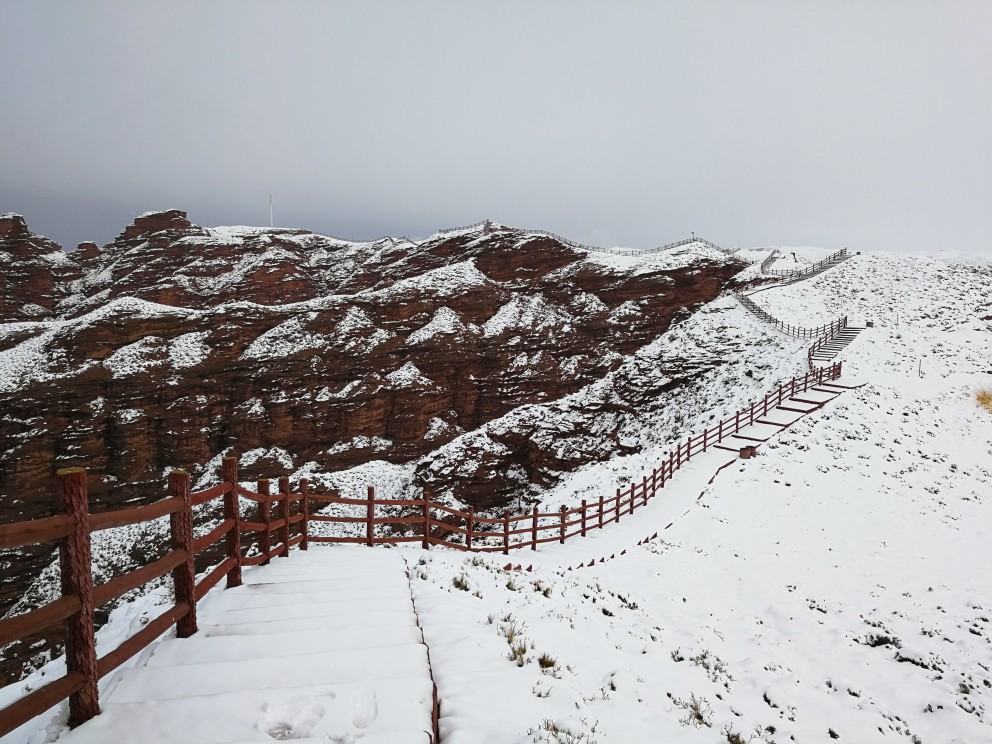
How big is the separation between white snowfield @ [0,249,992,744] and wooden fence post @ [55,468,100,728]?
0.15 m

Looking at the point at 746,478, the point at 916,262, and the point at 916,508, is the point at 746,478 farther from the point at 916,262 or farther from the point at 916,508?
the point at 916,262

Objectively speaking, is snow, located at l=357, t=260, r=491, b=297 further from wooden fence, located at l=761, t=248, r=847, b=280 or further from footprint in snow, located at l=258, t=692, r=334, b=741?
footprint in snow, located at l=258, t=692, r=334, b=741

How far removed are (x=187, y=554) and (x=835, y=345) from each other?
3646 cm

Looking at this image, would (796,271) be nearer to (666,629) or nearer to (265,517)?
(666,629)

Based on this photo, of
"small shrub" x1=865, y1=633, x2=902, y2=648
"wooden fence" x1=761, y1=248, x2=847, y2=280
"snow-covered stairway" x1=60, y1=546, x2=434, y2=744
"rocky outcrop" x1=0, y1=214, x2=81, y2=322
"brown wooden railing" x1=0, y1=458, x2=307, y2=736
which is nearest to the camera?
"brown wooden railing" x1=0, y1=458, x2=307, y2=736

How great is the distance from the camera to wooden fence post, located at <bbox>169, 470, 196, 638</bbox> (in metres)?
4.32

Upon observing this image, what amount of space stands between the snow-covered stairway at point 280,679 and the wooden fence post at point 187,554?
147 mm

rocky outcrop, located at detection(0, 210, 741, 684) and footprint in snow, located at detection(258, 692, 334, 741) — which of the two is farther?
rocky outcrop, located at detection(0, 210, 741, 684)

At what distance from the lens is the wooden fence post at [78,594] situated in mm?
3047

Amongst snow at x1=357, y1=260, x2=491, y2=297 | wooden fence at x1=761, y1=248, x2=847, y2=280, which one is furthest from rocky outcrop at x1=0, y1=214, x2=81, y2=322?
wooden fence at x1=761, y1=248, x2=847, y2=280

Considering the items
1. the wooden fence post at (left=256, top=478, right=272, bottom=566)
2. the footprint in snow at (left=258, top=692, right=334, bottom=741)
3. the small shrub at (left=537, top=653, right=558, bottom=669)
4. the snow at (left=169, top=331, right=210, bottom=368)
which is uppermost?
the footprint in snow at (left=258, top=692, right=334, bottom=741)

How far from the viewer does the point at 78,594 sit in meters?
3.15

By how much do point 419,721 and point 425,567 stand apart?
4661 mm

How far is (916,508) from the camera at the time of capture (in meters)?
13.8
